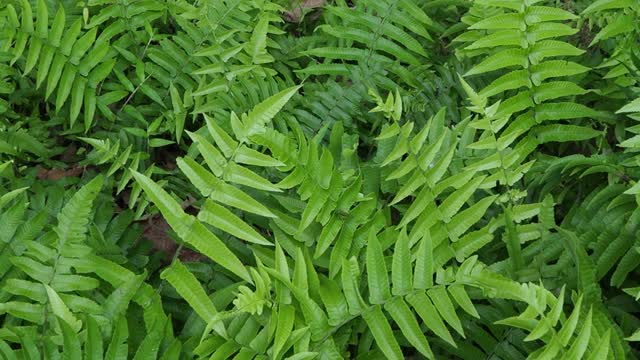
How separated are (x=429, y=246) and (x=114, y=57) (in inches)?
65.1

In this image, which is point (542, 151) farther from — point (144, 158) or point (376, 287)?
point (144, 158)

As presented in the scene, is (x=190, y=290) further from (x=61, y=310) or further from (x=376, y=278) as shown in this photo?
(x=376, y=278)

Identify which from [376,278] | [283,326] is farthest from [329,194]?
[283,326]

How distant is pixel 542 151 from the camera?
8.34ft

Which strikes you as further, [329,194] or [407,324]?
[329,194]

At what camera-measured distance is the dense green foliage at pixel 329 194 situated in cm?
161

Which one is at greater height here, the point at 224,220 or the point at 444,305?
the point at 224,220

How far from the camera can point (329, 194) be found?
181 centimetres

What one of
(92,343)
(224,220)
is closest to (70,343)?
(92,343)

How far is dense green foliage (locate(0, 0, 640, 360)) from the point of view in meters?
1.61

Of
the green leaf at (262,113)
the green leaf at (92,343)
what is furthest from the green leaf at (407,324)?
the green leaf at (92,343)

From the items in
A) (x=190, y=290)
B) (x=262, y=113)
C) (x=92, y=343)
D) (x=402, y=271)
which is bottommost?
(x=92, y=343)

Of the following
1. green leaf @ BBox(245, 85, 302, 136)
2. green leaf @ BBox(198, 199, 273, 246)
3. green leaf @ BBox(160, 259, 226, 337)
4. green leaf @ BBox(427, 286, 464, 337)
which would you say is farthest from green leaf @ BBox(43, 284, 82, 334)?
green leaf @ BBox(427, 286, 464, 337)

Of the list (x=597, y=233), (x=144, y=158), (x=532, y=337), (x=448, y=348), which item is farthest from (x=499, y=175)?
(x=144, y=158)
